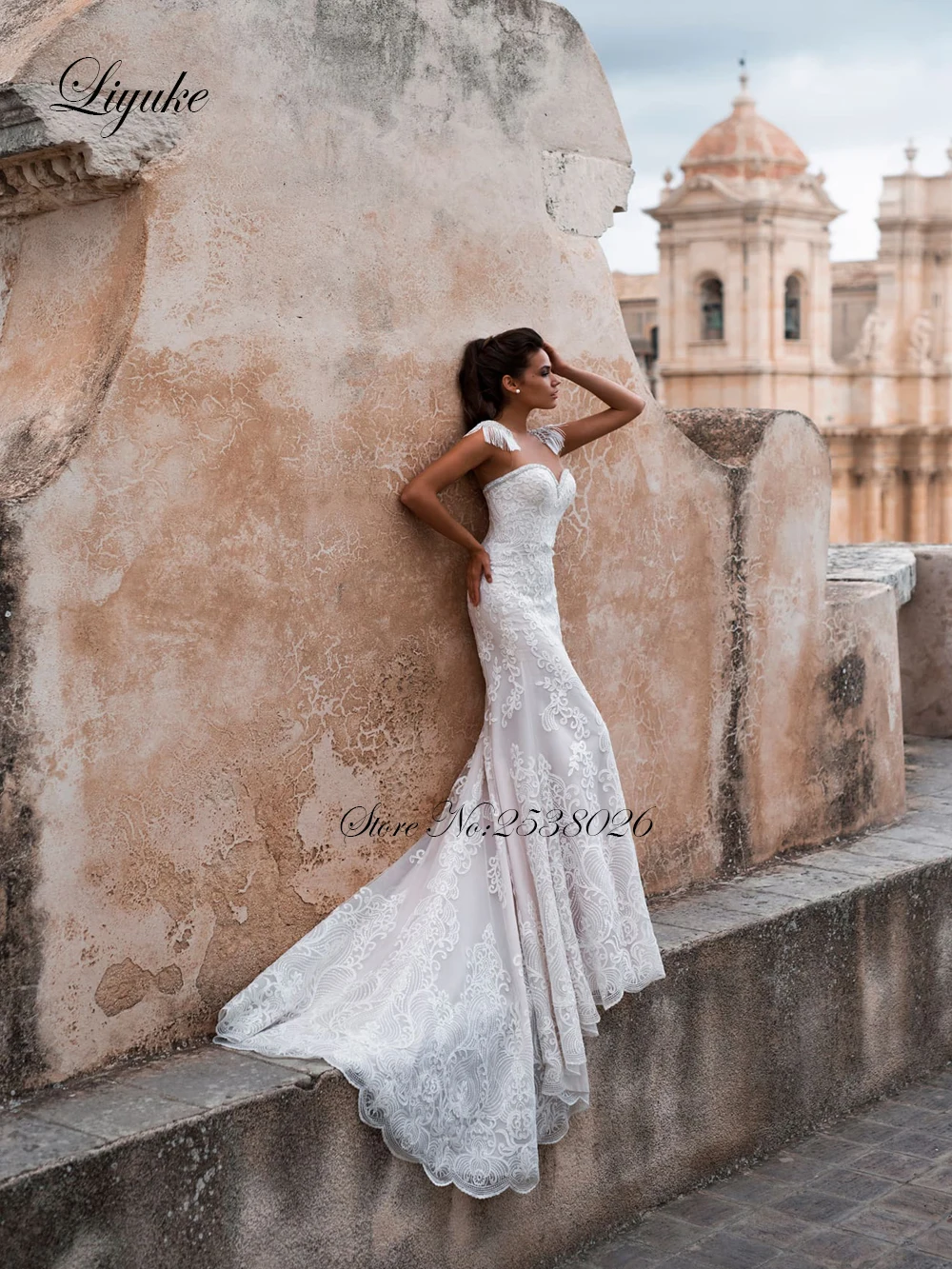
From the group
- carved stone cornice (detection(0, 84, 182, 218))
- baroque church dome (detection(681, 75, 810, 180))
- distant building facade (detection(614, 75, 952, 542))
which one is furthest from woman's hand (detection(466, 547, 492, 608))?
baroque church dome (detection(681, 75, 810, 180))

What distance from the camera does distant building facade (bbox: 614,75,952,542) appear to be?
5384cm

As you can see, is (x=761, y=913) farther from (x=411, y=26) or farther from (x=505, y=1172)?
(x=411, y=26)

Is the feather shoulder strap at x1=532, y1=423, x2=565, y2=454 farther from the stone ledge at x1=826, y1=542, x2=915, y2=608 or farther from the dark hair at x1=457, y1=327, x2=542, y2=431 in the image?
the stone ledge at x1=826, y1=542, x2=915, y2=608

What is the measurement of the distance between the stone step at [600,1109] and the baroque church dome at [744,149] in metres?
49.6

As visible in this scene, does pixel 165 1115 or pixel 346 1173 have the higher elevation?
pixel 165 1115

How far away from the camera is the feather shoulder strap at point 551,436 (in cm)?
473

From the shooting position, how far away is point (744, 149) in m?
54.3

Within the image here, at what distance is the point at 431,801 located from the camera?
181 inches

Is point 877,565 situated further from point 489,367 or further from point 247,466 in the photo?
point 247,466

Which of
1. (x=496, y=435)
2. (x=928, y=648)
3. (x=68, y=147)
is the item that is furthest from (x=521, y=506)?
(x=928, y=648)

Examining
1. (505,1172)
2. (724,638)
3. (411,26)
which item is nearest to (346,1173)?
(505,1172)

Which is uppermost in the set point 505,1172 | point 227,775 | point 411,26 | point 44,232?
point 411,26

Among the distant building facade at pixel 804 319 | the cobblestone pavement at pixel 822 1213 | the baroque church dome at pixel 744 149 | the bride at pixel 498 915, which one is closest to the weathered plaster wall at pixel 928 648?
the cobblestone pavement at pixel 822 1213

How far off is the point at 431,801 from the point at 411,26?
1926mm
